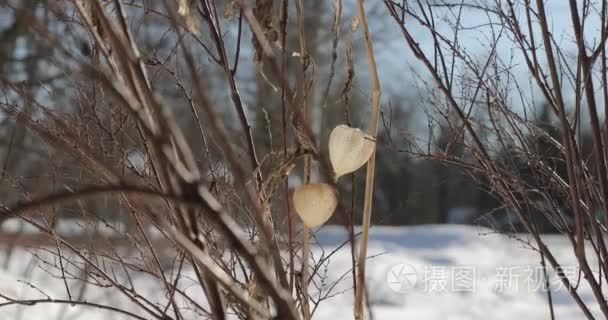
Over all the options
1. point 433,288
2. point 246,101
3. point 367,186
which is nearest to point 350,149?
point 367,186

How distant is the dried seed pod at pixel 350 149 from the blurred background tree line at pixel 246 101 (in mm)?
20

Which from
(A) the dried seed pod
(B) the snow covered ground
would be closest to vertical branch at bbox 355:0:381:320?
(A) the dried seed pod

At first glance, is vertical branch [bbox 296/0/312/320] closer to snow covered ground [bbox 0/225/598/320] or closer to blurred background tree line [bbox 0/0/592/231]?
blurred background tree line [bbox 0/0/592/231]

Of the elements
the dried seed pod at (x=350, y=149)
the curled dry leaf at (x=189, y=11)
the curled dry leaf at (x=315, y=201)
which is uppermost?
the curled dry leaf at (x=189, y=11)

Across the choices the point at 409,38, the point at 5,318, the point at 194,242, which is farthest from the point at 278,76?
the point at 5,318

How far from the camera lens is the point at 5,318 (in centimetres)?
153

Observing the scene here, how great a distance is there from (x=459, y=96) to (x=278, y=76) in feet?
1.93

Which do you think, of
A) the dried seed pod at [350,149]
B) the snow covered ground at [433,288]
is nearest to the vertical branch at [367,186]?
the dried seed pod at [350,149]

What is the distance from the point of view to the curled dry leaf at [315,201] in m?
0.29

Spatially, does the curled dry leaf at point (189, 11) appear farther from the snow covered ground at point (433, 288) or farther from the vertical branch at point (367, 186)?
the snow covered ground at point (433, 288)

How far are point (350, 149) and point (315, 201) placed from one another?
0.03 metres

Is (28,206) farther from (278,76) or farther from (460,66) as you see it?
(460,66)

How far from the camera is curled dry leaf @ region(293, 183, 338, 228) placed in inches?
11.5

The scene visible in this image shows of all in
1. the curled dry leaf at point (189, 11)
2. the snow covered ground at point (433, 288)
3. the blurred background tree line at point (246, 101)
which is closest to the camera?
the curled dry leaf at point (189, 11)
